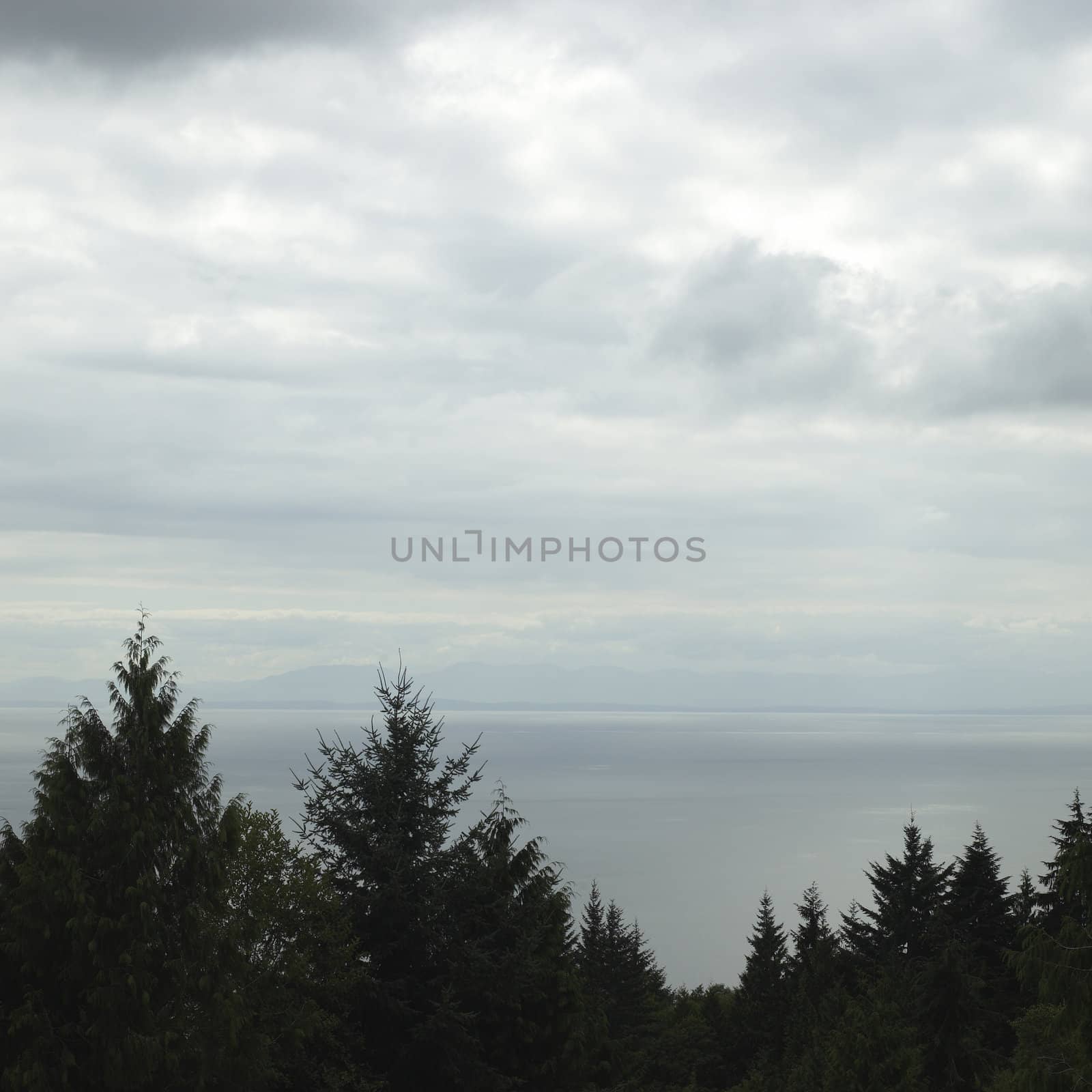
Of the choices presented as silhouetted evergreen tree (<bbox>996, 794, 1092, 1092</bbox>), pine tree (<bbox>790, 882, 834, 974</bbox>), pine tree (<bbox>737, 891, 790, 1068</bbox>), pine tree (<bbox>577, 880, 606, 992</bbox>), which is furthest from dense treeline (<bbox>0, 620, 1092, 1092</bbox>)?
pine tree (<bbox>737, 891, 790, 1068</bbox>)

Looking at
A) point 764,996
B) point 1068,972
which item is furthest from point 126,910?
point 764,996

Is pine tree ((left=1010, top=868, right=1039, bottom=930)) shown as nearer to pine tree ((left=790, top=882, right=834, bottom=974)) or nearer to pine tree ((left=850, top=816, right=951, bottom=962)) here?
pine tree ((left=850, top=816, right=951, bottom=962))

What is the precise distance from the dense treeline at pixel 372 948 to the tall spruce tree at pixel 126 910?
0.13ft

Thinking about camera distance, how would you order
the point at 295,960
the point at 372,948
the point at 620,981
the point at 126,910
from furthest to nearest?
the point at 620,981
the point at 372,948
the point at 295,960
the point at 126,910

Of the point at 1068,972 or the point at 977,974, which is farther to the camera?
the point at 977,974

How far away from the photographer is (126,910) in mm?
15578

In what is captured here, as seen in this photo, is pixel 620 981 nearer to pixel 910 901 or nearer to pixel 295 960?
pixel 910 901

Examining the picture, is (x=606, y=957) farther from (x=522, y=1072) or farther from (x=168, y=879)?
(x=168, y=879)

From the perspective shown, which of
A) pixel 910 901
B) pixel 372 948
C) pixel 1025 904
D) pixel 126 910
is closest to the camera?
pixel 126 910

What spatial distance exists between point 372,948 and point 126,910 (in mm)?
9807

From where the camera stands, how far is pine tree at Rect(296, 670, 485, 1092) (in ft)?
74.4

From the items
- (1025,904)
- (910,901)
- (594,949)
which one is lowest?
(594,949)

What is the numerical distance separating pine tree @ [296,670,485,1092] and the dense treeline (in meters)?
0.06

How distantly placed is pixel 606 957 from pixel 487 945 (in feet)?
104
